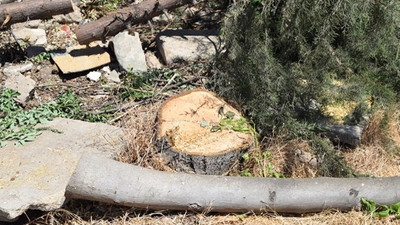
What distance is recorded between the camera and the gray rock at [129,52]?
5.50m

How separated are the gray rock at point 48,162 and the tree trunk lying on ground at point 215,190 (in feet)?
0.68

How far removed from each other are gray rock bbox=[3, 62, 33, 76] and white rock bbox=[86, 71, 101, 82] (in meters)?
0.62

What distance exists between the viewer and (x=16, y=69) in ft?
18.0

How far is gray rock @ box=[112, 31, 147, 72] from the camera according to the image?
550 centimetres

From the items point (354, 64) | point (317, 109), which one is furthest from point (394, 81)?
point (317, 109)

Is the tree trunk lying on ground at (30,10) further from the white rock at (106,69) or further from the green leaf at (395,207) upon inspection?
the green leaf at (395,207)

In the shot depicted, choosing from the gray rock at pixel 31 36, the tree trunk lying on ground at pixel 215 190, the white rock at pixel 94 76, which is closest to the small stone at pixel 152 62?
the white rock at pixel 94 76

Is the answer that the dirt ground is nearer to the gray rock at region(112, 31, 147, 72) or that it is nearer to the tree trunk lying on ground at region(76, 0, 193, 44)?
the gray rock at region(112, 31, 147, 72)

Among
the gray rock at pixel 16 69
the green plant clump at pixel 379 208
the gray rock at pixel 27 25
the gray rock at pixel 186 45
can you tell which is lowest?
the gray rock at pixel 16 69

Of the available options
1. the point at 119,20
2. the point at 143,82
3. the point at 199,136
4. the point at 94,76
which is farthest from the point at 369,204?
the point at 119,20

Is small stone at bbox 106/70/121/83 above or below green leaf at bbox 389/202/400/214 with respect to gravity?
below

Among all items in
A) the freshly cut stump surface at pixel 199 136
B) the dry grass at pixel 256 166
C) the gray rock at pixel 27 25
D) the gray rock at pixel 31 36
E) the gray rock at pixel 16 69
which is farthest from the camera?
the gray rock at pixel 27 25

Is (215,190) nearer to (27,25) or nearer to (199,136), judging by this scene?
(199,136)

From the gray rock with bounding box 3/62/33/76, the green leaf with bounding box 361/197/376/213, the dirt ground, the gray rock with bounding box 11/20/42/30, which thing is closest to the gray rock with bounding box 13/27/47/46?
the gray rock with bounding box 11/20/42/30
